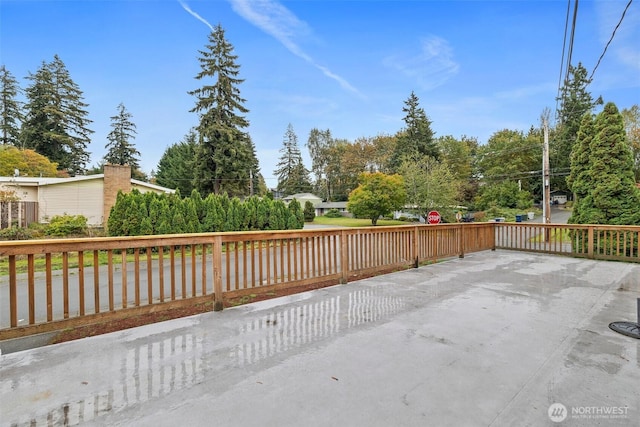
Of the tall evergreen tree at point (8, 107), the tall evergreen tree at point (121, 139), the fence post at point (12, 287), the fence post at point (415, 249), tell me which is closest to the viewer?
the fence post at point (12, 287)

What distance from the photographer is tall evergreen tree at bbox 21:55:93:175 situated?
89.0 feet

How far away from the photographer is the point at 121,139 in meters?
33.8

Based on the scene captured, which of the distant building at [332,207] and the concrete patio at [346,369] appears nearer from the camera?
the concrete patio at [346,369]

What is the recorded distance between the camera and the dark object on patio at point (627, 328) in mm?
2659

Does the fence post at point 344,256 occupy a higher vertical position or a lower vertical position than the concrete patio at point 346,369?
higher

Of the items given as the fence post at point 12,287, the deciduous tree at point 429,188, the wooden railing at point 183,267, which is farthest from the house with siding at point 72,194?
the deciduous tree at point 429,188

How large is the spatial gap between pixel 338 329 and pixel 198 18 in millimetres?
9915

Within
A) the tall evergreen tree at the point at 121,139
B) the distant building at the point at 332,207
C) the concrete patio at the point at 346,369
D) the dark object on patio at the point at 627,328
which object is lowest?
the dark object on patio at the point at 627,328

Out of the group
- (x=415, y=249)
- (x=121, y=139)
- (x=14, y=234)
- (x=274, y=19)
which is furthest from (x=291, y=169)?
(x=415, y=249)

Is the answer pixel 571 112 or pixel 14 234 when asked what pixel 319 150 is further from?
pixel 14 234

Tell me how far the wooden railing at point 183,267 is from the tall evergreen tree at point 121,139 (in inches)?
1220

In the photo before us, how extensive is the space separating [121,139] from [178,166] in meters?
8.45

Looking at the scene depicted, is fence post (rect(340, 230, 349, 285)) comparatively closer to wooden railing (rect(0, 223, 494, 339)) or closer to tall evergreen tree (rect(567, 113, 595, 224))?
wooden railing (rect(0, 223, 494, 339))

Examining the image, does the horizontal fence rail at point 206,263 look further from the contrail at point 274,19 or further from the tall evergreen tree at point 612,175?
the contrail at point 274,19
